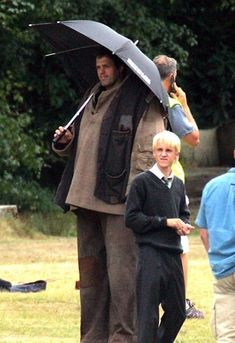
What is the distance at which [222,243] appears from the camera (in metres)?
6.43

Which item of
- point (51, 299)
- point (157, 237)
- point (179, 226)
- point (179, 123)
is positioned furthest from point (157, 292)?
point (51, 299)

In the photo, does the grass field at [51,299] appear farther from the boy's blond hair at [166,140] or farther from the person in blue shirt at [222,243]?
the boy's blond hair at [166,140]

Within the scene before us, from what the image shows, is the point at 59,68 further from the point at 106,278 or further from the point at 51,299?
the point at 106,278

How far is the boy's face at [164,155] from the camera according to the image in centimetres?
691

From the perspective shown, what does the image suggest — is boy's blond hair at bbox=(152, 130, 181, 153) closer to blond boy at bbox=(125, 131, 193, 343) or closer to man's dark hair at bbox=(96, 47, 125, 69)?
blond boy at bbox=(125, 131, 193, 343)

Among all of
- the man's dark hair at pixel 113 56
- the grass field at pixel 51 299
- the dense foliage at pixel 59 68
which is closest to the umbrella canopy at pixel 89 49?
the man's dark hair at pixel 113 56

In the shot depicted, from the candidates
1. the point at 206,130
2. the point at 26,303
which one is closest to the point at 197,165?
the point at 206,130

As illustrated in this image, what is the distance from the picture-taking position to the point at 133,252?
7.28m

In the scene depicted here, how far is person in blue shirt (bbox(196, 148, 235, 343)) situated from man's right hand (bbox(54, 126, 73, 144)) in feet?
4.15

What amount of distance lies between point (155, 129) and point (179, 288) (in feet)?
3.30

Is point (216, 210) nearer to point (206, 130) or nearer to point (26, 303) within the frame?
point (26, 303)

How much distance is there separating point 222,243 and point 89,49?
2.04m

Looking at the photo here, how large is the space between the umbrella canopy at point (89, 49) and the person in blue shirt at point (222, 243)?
994 mm

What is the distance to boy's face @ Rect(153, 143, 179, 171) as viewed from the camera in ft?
22.7
